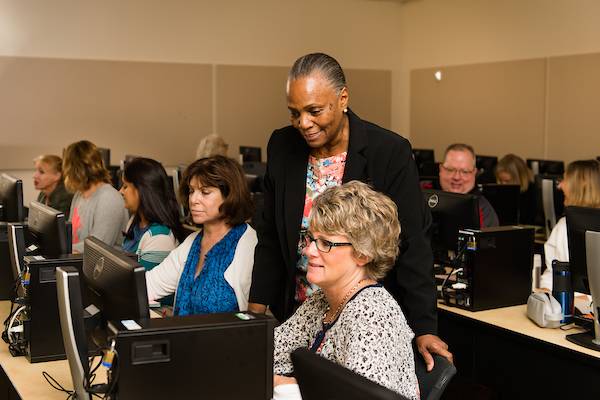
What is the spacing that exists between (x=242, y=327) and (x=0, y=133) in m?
7.80

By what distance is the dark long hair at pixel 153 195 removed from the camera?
368 cm

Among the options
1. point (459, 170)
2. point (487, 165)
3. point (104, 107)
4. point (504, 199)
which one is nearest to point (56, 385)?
point (459, 170)

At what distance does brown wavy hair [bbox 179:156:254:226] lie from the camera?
9.93 ft

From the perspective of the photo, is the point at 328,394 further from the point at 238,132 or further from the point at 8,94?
the point at 238,132

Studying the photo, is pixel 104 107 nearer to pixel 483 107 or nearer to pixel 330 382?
pixel 483 107

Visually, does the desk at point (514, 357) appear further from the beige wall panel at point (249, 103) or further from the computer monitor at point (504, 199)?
the beige wall panel at point (249, 103)

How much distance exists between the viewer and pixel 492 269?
352 cm

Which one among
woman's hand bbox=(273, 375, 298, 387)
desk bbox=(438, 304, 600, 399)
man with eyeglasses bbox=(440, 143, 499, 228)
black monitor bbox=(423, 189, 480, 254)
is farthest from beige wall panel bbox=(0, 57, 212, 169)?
woman's hand bbox=(273, 375, 298, 387)

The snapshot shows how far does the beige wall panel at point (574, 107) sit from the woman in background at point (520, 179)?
1.29 m

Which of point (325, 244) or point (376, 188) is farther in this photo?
point (376, 188)

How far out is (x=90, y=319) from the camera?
204 cm

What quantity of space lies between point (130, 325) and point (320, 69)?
90 cm

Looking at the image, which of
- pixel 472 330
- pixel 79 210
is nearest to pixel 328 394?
pixel 472 330

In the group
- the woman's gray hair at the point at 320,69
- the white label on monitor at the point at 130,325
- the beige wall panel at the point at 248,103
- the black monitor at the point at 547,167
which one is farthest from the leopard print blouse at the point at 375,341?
the beige wall panel at the point at 248,103
